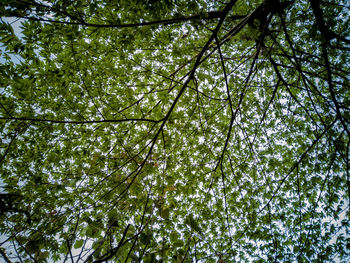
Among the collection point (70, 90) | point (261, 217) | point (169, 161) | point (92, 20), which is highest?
point (92, 20)

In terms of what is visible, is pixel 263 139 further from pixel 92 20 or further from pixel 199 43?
pixel 92 20

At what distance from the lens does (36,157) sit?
3992 mm

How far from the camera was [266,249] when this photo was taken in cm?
462

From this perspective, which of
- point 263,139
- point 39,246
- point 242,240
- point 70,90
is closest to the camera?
point 39,246

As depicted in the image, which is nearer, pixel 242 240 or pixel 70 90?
pixel 70 90

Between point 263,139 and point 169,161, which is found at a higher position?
point 263,139

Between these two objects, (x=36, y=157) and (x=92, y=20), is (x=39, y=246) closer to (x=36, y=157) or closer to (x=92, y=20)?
(x=36, y=157)

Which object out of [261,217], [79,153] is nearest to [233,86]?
[261,217]

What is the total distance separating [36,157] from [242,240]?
6132 millimetres

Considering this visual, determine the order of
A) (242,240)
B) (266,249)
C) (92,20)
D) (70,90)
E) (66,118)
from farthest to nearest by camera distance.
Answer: (242,240)
(266,249)
(66,118)
(70,90)
(92,20)

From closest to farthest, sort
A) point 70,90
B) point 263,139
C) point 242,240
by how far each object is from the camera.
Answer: point 70,90, point 242,240, point 263,139

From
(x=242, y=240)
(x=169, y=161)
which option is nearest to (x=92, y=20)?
(x=169, y=161)

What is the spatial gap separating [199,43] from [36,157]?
5078 millimetres

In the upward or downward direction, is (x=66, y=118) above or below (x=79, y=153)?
above
